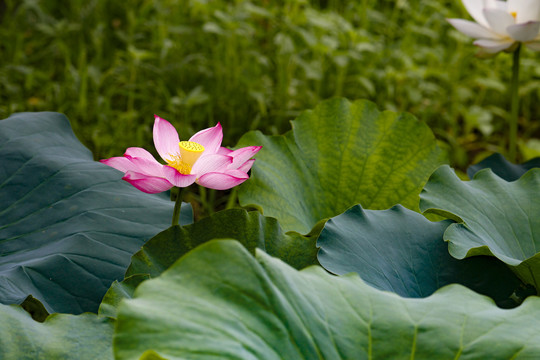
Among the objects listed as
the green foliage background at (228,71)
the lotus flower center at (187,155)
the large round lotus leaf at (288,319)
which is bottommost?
the green foliage background at (228,71)

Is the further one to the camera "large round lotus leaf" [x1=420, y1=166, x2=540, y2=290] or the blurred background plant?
the blurred background plant

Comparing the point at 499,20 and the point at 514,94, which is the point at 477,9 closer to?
the point at 499,20

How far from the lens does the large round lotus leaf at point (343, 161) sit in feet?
3.68

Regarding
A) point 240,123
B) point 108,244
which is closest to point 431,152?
point 108,244

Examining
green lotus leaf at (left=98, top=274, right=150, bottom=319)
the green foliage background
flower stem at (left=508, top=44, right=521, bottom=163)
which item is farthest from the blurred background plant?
green lotus leaf at (left=98, top=274, right=150, bottom=319)

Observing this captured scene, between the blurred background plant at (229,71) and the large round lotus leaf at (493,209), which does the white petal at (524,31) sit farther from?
the blurred background plant at (229,71)

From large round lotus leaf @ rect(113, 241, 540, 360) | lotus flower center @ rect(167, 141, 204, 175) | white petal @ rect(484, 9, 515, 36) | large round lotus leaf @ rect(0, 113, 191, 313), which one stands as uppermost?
white petal @ rect(484, 9, 515, 36)

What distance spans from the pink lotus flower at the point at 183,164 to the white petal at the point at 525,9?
79cm

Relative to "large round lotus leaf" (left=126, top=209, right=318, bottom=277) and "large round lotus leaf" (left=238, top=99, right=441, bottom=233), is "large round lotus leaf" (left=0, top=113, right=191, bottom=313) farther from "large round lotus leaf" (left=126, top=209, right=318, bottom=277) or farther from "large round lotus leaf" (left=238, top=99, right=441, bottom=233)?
"large round lotus leaf" (left=238, top=99, right=441, bottom=233)

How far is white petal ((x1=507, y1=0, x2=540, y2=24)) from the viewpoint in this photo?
1.26m

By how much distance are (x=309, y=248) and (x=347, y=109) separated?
0.46 metres

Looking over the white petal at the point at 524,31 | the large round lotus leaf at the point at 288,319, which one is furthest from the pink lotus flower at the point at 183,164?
the white petal at the point at 524,31

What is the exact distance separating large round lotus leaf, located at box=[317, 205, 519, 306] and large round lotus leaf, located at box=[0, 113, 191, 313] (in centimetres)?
31

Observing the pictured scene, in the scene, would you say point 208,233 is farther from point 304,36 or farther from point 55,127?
point 304,36
